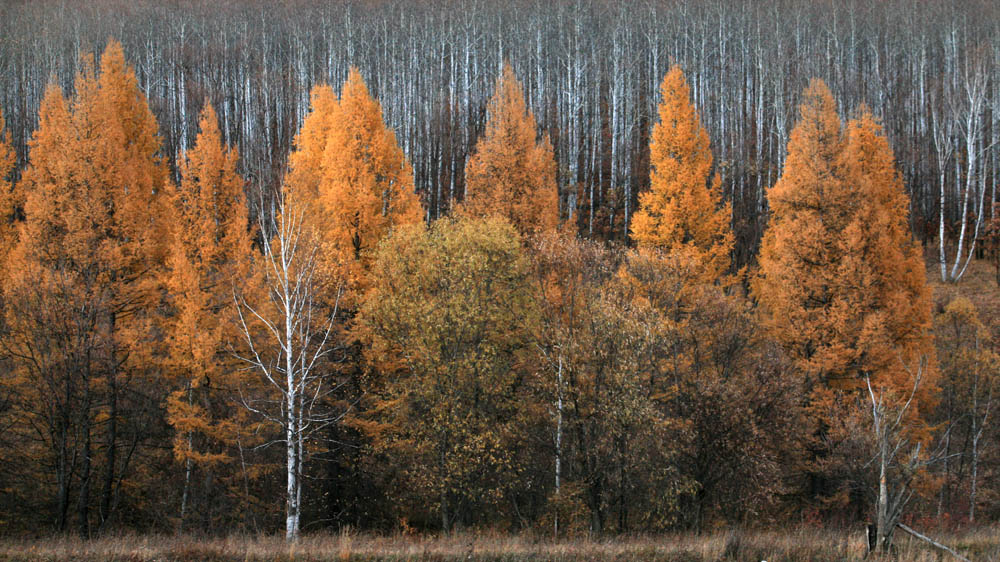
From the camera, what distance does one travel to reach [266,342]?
20.6 metres

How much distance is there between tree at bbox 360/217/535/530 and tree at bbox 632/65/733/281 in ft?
21.6

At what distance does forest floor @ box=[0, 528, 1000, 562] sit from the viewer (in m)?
12.4

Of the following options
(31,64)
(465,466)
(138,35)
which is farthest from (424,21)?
(465,466)

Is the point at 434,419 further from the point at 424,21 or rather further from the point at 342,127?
the point at 424,21

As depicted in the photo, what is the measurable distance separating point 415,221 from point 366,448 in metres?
7.57

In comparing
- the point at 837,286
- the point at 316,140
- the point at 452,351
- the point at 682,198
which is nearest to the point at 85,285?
the point at 316,140

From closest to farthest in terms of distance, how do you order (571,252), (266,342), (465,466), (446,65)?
(465,466) → (571,252) → (266,342) → (446,65)

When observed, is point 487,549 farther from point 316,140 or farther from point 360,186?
point 316,140

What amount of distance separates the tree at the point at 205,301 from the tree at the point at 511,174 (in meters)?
8.09

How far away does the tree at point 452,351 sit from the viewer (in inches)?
711

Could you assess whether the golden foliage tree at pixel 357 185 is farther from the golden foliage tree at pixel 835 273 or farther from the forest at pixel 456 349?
the golden foliage tree at pixel 835 273

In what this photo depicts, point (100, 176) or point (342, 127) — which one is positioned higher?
point (342, 127)

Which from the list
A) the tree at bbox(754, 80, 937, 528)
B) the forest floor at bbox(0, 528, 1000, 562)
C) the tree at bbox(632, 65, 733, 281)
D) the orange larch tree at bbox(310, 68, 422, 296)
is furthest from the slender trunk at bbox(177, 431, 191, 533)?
the tree at bbox(754, 80, 937, 528)

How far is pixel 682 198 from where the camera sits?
80.0 feet
